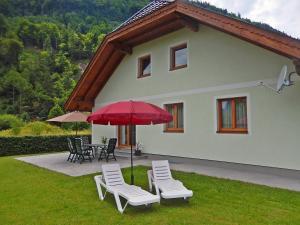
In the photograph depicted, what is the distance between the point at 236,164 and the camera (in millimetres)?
9875

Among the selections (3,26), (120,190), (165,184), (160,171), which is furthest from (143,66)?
(3,26)

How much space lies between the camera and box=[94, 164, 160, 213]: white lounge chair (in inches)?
215

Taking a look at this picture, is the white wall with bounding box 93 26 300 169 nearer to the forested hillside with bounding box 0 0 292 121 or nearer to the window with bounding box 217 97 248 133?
the window with bounding box 217 97 248 133

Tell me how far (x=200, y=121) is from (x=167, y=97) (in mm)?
2177

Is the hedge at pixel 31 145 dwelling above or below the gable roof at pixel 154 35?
below

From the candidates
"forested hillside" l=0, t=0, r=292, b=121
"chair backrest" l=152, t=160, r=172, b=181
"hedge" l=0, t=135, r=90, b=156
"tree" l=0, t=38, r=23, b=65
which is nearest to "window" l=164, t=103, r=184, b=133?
"chair backrest" l=152, t=160, r=172, b=181

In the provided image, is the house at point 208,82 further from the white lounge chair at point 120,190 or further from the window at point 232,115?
the white lounge chair at point 120,190

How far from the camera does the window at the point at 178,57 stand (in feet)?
39.9

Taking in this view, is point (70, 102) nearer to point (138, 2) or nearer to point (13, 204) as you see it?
point (13, 204)

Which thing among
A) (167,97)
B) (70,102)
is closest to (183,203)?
(167,97)

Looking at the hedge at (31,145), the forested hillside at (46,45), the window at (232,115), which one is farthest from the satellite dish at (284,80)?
the forested hillside at (46,45)

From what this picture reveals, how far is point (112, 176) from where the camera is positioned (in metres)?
6.72

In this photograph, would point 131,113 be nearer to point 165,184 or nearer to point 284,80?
point 165,184

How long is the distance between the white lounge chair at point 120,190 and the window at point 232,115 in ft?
16.3
